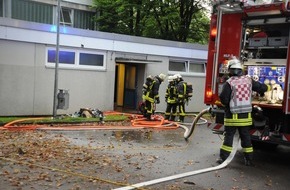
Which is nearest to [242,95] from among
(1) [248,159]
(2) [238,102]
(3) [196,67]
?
(2) [238,102]

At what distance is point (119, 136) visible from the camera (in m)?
10.2

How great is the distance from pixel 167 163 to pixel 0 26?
8.01 meters

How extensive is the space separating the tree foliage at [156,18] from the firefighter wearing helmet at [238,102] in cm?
1609

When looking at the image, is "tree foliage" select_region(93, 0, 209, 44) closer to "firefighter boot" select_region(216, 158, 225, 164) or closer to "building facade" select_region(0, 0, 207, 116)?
"building facade" select_region(0, 0, 207, 116)

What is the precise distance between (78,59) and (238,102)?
884 cm

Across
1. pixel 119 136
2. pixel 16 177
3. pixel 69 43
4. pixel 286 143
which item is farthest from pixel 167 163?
pixel 69 43

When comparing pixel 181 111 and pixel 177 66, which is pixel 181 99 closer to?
pixel 181 111

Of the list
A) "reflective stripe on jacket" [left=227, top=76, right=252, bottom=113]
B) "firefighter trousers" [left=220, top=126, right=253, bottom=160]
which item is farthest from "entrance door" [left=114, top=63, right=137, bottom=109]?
"reflective stripe on jacket" [left=227, top=76, right=252, bottom=113]

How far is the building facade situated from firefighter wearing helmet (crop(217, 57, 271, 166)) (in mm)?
8169

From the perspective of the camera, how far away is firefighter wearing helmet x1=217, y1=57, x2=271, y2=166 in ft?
22.8

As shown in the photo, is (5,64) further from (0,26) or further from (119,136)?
(119,136)

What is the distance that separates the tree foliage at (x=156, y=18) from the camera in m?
22.8

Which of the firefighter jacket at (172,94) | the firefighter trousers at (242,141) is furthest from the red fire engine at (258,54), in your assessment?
the firefighter jacket at (172,94)

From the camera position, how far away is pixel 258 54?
25.2 ft
